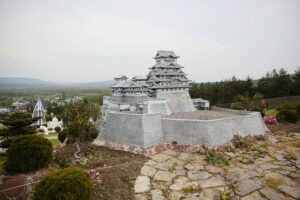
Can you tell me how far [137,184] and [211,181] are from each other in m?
3.41

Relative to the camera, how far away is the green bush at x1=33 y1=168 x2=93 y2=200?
234 inches

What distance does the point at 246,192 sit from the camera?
7.80 meters


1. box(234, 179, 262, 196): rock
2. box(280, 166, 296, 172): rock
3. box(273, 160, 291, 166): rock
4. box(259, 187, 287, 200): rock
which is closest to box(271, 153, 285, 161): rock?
box(273, 160, 291, 166): rock

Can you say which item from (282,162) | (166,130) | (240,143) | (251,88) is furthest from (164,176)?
(251,88)

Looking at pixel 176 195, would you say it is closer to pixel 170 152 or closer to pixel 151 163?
pixel 151 163

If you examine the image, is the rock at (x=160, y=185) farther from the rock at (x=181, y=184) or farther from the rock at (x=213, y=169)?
the rock at (x=213, y=169)

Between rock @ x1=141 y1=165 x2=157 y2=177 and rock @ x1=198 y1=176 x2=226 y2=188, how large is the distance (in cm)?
235

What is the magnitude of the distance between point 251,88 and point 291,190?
124 feet

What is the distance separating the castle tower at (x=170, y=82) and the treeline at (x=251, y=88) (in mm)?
20501

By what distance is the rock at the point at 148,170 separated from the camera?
31.2 feet

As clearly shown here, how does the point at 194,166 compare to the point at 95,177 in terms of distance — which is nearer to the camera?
the point at 95,177

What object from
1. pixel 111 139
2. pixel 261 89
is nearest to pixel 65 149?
pixel 111 139

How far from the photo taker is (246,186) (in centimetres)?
822

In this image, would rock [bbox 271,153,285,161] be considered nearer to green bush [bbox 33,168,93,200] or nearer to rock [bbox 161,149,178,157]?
rock [bbox 161,149,178,157]
